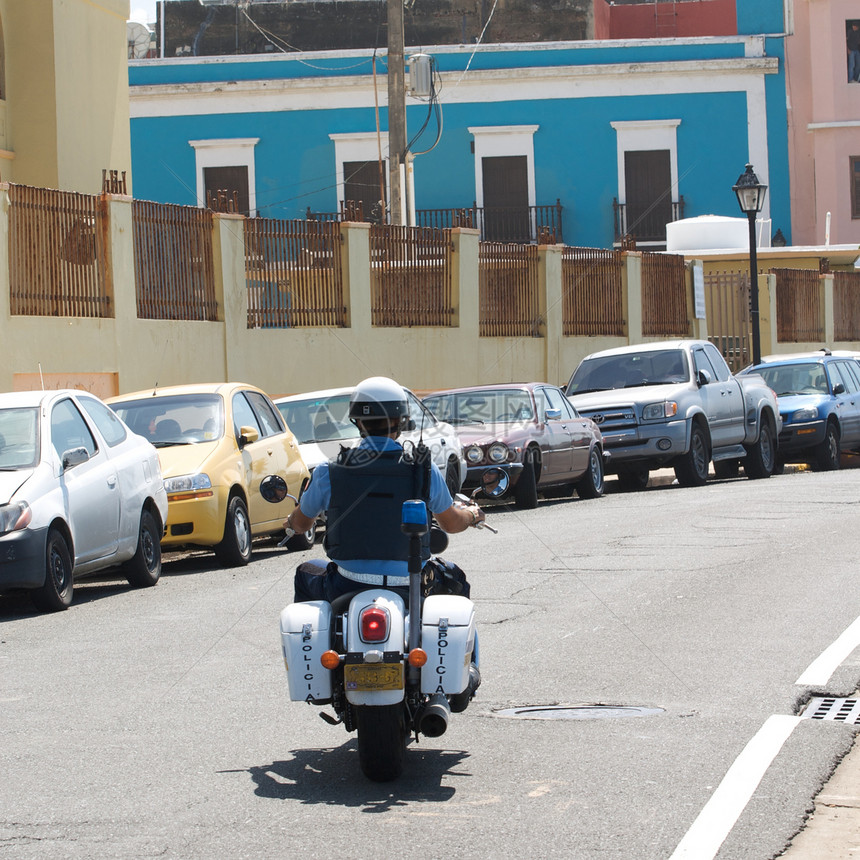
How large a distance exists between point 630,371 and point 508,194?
19350 mm

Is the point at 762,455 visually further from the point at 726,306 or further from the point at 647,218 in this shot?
the point at 647,218

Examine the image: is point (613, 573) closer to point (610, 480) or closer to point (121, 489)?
point (121, 489)

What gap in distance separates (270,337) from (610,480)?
6.01m

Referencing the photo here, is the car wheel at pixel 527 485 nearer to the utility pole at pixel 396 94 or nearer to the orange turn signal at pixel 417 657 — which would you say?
the utility pole at pixel 396 94

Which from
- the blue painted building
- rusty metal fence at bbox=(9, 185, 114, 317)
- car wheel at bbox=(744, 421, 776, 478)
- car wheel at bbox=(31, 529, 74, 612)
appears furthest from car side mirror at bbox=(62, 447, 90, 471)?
the blue painted building

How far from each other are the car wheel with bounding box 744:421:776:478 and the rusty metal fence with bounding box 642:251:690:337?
24.9 feet

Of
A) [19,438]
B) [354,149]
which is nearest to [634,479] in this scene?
[19,438]

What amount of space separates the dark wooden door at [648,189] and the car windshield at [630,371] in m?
18.8

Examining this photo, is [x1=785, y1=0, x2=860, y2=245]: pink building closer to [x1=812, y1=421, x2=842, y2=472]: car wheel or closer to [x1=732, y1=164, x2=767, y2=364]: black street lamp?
[x1=732, y1=164, x2=767, y2=364]: black street lamp

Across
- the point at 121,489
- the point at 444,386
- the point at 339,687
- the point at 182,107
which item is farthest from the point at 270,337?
the point at 182,107

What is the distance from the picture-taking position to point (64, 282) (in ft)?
61.5

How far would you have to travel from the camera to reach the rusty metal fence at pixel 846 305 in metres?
37.9

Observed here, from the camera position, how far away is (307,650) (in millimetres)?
6004

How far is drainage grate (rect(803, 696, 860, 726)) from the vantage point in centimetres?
706
